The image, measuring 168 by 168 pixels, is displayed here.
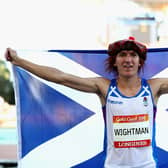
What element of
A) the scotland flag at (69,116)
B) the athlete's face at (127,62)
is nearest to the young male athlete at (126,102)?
the athlete's face at (127,62)

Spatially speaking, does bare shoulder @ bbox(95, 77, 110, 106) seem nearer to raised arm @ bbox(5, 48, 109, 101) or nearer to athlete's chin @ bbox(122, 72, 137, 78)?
raised arm @ bbox(5, 48, 109, 101)

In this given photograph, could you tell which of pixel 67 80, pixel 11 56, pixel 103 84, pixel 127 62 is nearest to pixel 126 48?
pixel 127 62

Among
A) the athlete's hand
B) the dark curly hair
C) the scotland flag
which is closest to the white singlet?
the dark curly hair

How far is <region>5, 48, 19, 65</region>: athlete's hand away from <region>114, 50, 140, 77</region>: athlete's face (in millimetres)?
535

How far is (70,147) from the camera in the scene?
8.12ft

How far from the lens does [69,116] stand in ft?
8.05

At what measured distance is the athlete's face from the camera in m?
2.02

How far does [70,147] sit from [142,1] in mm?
4910

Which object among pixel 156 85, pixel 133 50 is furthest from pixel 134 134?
pixel 133 50

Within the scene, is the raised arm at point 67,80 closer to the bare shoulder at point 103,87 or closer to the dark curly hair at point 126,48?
the bare shoulder at point 103,87

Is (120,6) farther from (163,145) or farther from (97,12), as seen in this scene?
(163,145)

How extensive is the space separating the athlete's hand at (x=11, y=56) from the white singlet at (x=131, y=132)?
519 mm

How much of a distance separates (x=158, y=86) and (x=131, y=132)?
0.28 m

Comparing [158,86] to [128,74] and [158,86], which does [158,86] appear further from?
[128,74]
